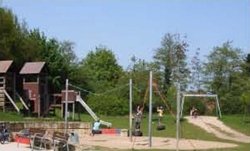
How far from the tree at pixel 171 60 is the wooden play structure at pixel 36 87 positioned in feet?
87.3

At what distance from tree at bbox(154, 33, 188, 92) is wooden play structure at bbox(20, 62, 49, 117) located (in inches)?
1048

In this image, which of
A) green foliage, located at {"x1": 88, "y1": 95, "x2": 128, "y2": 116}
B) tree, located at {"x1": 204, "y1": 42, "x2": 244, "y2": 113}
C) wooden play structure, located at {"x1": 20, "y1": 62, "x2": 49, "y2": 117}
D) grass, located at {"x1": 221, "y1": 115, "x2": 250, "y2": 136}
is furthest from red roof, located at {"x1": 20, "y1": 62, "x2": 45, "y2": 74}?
tree, located at {"x1": 204, "y1": 42, "x2": 244, "y2": 113}

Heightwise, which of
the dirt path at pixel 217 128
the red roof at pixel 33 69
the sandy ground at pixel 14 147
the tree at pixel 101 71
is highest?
the tree at pixel 101 71

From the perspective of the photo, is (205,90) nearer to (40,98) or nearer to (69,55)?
(69,55)

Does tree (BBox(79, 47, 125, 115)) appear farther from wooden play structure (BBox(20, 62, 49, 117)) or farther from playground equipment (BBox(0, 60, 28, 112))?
playground equipment (BBox(0, 60, 28, 112))

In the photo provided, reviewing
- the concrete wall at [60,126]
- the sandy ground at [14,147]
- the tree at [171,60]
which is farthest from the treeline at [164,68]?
the sandy ground at [14,147]

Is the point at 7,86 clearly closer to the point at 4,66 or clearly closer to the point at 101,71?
the point at 4,66

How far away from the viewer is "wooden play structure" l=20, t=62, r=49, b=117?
4719 centimetres

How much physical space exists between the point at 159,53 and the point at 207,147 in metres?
47.6

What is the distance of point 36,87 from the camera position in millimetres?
47219

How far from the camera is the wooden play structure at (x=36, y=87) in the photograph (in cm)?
4719

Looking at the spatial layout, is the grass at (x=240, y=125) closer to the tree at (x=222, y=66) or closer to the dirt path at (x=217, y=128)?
the dirt path at (x=217, y=128)

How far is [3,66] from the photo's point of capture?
46.7 meters

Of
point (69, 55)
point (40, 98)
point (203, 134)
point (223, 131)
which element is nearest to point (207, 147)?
point (203, 134)
